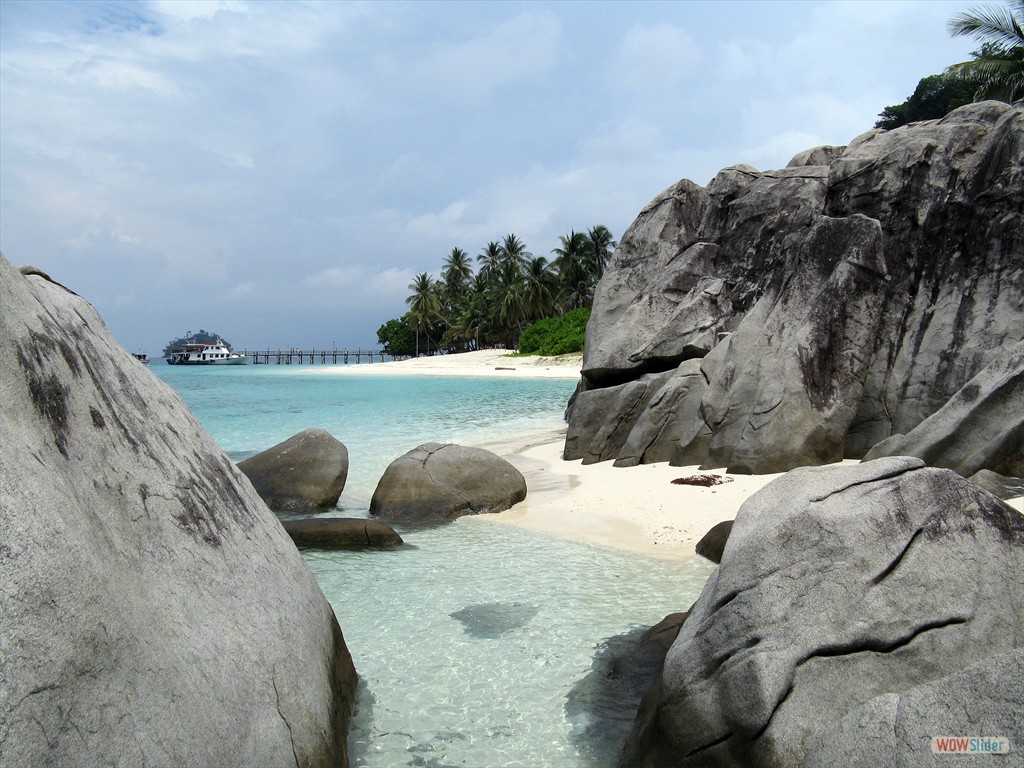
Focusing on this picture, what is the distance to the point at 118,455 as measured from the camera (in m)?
3.28

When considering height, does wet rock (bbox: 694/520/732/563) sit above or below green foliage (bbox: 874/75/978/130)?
below

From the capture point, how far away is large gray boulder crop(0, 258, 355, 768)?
2.22 meters

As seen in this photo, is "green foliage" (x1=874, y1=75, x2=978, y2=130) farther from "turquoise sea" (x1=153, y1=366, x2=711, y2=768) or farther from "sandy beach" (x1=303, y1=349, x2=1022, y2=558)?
"turquoise sea" (x1=153, y1=366, x2=711, y2=768)

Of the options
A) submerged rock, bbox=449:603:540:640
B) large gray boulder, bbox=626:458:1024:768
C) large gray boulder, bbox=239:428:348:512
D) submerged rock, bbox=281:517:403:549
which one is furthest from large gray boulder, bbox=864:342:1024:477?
large gray boulder, bbox=239:428:348:512

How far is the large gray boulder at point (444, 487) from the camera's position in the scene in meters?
10.4

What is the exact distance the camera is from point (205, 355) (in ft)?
340

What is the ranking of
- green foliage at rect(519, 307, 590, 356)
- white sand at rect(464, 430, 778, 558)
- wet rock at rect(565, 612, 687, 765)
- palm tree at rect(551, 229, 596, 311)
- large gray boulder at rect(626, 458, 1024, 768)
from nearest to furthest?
1. large gray boulder at rect(626, 458, 1024, 768)
2. wet rock at rect(565, 612, 687, 765)
3. white sand at rect(464, 430, 778, 558)
4. green foliage at rect(519, 307, 590, 356)
5. palm tree at rect(551, 229, 596, 311)

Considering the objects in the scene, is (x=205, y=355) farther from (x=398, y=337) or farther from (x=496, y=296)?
(x=496, y=296)

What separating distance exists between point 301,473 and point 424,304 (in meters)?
72.3

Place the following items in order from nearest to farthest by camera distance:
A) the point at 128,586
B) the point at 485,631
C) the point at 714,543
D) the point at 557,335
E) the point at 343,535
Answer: the point at 128,586, the point at 485,631, the point at 714,543, the point at 343,535, the point at 557,335

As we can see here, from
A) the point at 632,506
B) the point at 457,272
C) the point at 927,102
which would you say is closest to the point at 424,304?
the point at 457,272

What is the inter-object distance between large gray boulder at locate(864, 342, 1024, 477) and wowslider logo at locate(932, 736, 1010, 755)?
22.3 feet

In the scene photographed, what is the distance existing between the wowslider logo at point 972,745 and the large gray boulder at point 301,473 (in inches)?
384

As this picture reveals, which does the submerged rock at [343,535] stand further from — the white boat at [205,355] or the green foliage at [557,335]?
the white boat at [205,355]
